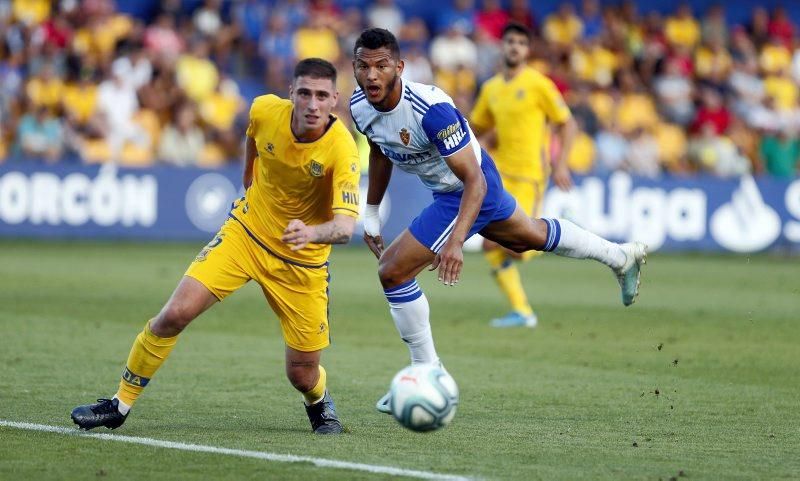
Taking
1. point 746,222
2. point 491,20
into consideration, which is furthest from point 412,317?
point 491,20

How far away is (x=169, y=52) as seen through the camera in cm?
2395

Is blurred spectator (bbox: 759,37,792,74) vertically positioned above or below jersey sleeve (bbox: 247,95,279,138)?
above

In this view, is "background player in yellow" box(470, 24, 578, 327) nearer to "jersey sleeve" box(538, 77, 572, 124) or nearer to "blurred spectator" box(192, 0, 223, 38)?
"jersey sleeve" box(538, 77, 572, 124)

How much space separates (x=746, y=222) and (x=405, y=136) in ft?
54.4

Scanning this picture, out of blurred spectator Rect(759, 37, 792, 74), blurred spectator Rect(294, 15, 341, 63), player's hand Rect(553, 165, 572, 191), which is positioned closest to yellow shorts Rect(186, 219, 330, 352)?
player's hand Rect(553, 165, 572, 191)

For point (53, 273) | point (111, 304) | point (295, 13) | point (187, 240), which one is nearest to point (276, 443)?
point (111, 304)

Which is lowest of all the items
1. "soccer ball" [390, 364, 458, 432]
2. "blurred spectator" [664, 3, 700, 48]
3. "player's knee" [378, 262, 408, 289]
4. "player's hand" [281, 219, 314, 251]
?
"soccer ball" [390, 364, 458, 432]

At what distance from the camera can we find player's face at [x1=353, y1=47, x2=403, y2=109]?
25.7 ft

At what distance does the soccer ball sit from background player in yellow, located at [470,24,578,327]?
22.4 feet

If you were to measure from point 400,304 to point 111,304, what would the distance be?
23.7ft

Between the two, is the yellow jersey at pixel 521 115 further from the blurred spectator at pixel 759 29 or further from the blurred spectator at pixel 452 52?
the blurred spectator at pixel 759 29

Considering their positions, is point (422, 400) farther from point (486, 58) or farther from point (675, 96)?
point (675, 96)

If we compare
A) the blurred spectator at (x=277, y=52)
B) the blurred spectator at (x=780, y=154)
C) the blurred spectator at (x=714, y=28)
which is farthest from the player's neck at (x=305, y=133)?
the blurred spectator at (x=714, y=28)

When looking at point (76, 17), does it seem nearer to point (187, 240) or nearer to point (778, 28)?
point (187, 240)
